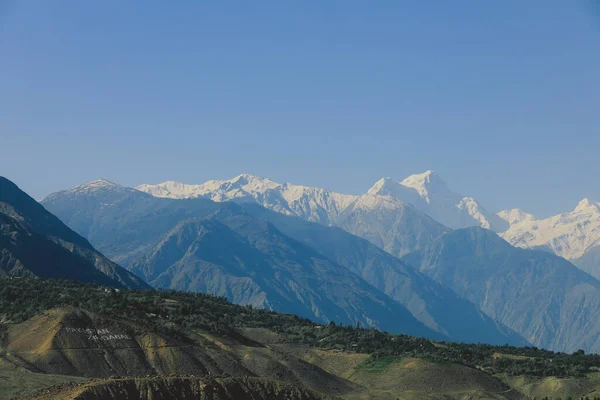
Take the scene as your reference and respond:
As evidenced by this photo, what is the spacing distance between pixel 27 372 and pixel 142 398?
144ft

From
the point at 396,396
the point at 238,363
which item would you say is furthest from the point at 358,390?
the point at 238,363

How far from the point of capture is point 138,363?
17688 centimetres

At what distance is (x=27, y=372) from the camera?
156375mm

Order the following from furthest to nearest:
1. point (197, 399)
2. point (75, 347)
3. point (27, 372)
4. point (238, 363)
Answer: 1. point (238, 363)
2. point (75, 347)
3. point (27, 372)
4. point (197, 399)

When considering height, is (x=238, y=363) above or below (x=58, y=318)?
below

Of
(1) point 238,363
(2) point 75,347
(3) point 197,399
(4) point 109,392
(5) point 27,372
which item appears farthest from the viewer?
(1) point 238,363

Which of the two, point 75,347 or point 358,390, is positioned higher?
point 75,347

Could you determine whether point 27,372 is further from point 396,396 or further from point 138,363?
point 396,396

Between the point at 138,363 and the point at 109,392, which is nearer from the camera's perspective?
the point at 109,392

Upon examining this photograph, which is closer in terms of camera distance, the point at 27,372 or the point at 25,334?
the point at 27,372

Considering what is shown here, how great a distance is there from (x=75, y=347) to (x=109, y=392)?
6096cm

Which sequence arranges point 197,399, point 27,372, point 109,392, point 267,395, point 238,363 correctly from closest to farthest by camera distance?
point 109,392 < point 197,399 < point 267,395 < point 27,372 < point 238,363

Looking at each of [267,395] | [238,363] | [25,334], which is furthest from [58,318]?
[267,395]

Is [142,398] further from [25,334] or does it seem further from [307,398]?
[25,334]
